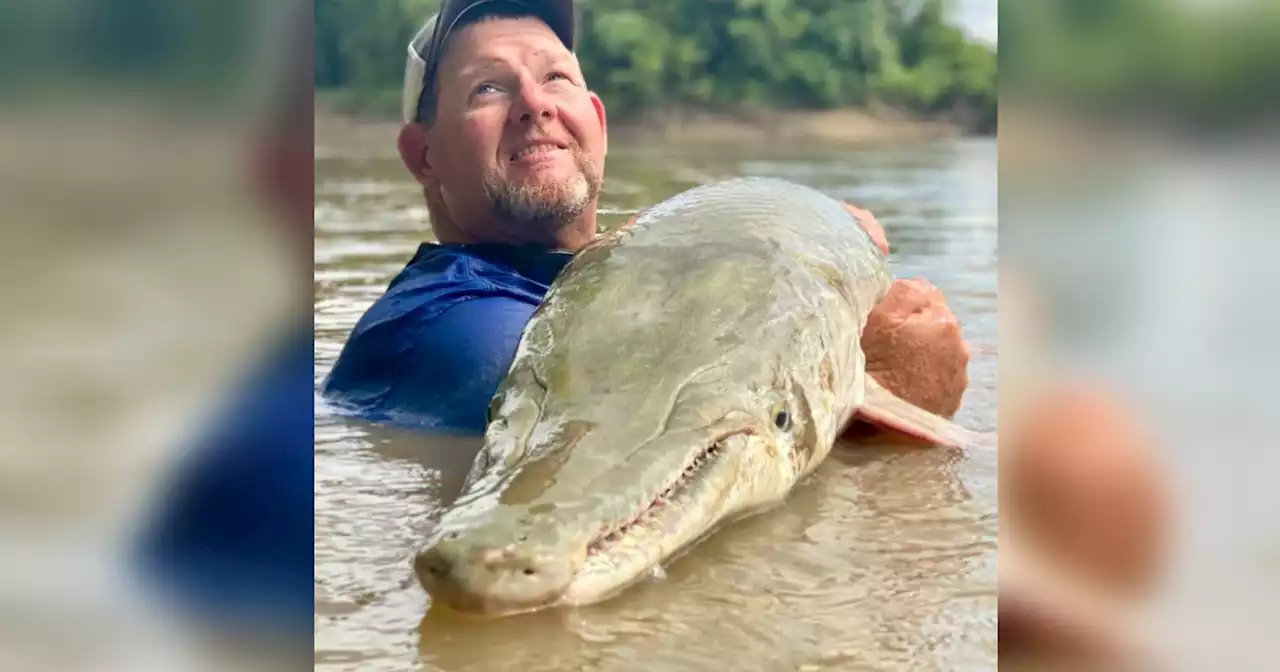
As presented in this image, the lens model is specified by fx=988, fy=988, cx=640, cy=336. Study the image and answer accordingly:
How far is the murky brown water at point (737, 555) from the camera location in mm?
1047

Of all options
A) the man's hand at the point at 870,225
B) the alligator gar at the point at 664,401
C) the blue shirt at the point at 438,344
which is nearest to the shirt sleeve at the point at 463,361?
the blue shirt at the point at 438,344

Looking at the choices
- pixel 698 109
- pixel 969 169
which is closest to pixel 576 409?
pixel 969 169

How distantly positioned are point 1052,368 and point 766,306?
722mm

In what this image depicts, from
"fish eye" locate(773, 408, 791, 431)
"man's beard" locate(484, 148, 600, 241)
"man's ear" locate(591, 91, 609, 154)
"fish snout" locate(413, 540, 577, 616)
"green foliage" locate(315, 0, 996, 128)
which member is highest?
"green foliage" locate(315, 0, 996, 128)

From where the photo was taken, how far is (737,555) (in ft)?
4.14

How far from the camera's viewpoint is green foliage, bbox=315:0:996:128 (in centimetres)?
156

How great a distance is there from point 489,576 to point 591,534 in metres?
0.13

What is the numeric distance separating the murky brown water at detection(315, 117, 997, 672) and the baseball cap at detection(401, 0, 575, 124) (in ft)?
0.32

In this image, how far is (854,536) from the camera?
1.33 m

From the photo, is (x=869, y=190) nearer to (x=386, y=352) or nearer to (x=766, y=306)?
(x=766, y=306)

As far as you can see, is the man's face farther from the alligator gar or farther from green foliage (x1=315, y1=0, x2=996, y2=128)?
the alligator gar

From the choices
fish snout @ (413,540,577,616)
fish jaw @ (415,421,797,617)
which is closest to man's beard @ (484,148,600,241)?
fish jaw @ (415,421,797,617)

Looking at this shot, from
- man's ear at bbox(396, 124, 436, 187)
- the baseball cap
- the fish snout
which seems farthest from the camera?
man's ear at bbox(396, 124, 436, 187)

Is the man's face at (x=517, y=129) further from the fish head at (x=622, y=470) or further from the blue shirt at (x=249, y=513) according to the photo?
the blue shirt at (x=249, y=513)
